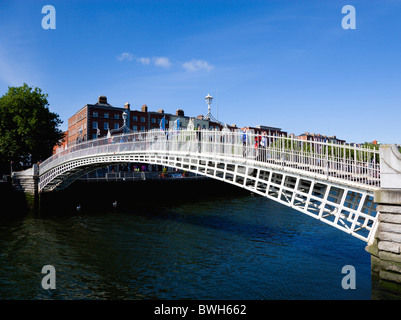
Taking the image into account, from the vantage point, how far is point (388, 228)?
7426 mm

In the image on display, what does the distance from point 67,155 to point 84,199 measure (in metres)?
6.22

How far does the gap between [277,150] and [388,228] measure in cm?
422

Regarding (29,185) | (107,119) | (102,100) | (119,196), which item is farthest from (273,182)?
(102,100)

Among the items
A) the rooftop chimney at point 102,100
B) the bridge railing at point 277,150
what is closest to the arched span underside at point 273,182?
the bridge railing at point 277,150

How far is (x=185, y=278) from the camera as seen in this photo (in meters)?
9.62

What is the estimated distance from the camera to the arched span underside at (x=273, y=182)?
8695 mm

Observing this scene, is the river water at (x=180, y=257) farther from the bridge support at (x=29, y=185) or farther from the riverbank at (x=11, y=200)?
the bridge support at (x=29, y=185)

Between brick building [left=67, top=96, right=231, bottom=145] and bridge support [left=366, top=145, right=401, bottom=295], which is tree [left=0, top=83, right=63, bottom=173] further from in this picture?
bridge support [left=366, top=145, right=401, bottom=295]

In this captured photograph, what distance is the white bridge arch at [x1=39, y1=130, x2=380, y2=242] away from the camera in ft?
27.9

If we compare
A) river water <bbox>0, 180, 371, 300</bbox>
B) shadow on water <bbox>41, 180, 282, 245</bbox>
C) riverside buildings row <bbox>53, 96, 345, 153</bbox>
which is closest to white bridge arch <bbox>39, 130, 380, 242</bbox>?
river water <bbox>0, 180, 371, 300</bbox>

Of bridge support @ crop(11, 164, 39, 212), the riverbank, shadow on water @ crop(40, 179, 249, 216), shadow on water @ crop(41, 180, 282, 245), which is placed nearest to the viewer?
shadow on water @ crop(41, 180, 282, 245)

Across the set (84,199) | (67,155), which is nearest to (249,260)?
(67,155)

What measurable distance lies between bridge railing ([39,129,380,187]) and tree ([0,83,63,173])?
18.2 m

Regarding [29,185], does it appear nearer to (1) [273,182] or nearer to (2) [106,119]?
(1) [273,182]
